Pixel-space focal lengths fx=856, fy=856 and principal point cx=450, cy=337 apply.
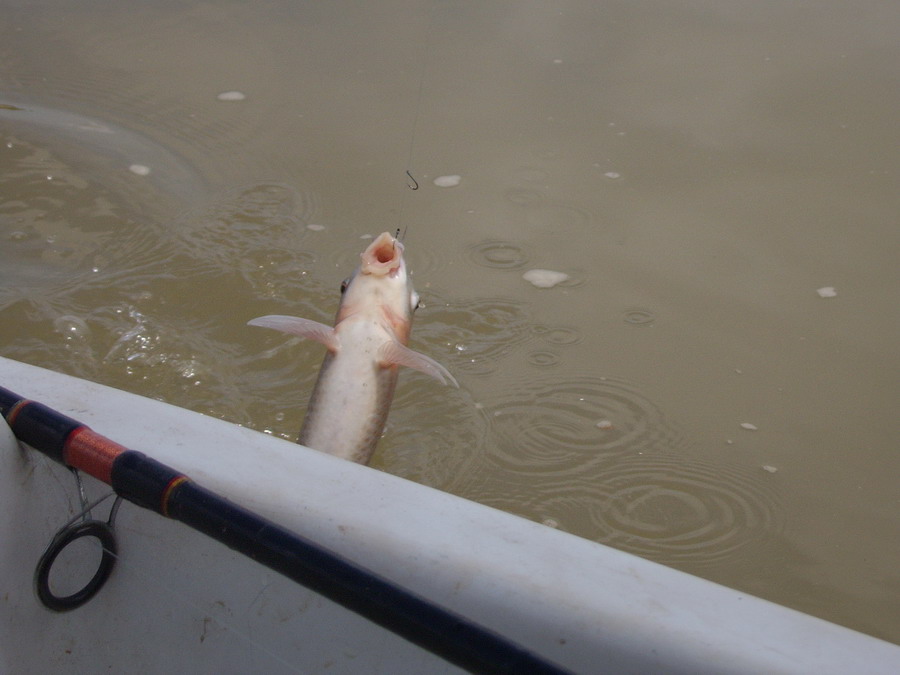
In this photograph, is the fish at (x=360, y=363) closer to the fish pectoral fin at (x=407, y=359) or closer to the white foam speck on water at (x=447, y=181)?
the fish pectoral fin at (x=407, y=359)

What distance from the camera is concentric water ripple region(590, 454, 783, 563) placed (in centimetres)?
242

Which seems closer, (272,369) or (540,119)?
(272,369)

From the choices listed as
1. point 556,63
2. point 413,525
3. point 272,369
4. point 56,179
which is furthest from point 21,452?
point 556,63

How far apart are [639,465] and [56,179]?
9.66ft

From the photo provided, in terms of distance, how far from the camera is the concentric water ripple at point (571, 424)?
8.83 feet

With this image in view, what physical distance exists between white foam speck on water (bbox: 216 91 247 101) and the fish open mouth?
2.66m

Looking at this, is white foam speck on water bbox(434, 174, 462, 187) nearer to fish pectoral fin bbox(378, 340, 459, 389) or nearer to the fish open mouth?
the fish open mouth

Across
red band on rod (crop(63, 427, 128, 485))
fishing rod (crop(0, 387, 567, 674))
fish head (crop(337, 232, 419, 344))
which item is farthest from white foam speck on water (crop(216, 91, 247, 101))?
red band on rod (crop(63, 427, 128, 485))

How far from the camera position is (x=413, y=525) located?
1362 mm

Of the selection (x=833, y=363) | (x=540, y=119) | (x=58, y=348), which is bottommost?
(x=58, y=348)

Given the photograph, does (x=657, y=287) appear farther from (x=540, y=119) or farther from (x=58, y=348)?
(x=58, y=348)

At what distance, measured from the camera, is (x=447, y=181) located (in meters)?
Answer: 3.99

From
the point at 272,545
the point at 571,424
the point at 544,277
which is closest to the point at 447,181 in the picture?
the point at 544,277

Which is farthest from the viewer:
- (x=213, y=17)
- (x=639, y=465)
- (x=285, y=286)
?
(x=213, y=17)
